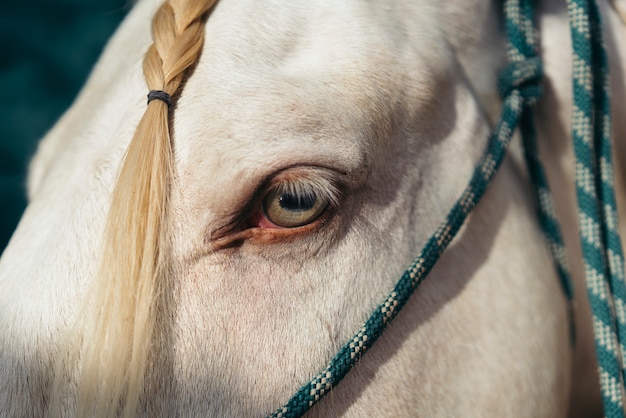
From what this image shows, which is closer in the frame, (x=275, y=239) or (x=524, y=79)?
(x=275, y=239)

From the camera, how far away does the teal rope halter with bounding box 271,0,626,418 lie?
1351 mm

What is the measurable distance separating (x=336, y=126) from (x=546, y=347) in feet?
2.04

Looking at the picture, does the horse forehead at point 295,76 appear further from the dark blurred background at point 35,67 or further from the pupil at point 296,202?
the dark blurred background at point 35,67

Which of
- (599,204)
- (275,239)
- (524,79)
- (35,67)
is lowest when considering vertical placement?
(35,67)

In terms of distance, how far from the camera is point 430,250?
1205 millimetres

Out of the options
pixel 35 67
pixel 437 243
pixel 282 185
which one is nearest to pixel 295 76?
pixel 282 185

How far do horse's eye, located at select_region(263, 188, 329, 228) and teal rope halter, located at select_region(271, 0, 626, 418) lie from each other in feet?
1.05

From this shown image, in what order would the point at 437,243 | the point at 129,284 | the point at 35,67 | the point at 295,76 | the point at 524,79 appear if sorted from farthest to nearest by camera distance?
1. the point at 35,67
2. the point at 524,79
3. the point at 437,243
4. the point at 295,76
5. the point at 129,284

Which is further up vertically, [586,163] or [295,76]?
[295,76]

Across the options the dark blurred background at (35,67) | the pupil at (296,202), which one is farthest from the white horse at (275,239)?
the dark blurred background at (35,67)

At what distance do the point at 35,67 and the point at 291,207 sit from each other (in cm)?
221

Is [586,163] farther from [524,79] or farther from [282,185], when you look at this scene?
[282,185]

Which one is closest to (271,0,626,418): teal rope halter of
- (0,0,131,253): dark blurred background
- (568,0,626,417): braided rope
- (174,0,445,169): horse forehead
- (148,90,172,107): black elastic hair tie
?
(568,0,626,417): braided rope

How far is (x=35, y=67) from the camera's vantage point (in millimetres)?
2893
